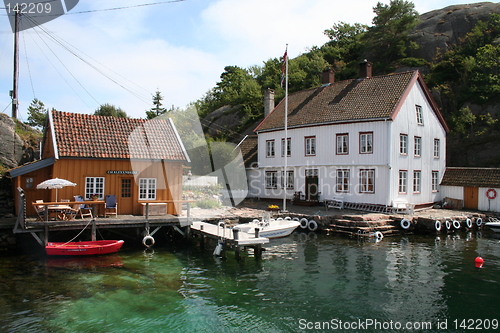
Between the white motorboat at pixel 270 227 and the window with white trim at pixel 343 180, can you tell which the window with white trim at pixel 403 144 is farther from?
the white motorboat at pixel 270 227

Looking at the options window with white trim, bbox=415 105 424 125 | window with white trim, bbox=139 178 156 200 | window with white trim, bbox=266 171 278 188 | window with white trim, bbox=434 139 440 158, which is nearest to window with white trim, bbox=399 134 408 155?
window with white trim, bbox=415 105 424 125

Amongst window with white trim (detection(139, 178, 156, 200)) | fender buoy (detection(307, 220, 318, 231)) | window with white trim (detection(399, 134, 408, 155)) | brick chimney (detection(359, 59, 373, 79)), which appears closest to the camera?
window with white trim (detection(139, 178, 156, 200))

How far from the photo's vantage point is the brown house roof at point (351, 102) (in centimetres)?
2725

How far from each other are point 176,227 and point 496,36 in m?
46.0

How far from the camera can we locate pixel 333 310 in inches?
436

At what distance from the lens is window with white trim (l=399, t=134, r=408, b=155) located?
27.4 meters

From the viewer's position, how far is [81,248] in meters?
16.8

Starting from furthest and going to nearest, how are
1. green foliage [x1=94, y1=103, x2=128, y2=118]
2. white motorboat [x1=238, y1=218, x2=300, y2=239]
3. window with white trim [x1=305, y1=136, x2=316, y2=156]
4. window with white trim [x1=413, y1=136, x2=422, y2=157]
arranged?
green foliage [x1=94, y1=103, x2=128, y2=118]
window with white trim [x1=305, y1=136, x2=316, y2=156]
window with white trim [x1=413, y1=136, x2=422, y2=157]
white motorboat [x1=238, y1=218, x2=300, y2=239]

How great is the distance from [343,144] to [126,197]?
16727 mm

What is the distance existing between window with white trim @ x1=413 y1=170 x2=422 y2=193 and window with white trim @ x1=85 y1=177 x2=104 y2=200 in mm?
22523

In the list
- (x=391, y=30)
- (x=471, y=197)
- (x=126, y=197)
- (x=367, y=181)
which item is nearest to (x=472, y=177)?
(x=471, y=197)

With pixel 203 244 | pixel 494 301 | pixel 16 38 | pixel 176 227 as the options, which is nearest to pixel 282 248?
pixel 203 244

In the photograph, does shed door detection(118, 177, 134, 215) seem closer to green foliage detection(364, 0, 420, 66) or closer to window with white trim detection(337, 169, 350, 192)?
window with white trim detection(337, 169, 350, 192)

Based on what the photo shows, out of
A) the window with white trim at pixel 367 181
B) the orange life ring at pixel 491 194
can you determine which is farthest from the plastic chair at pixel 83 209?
the orange life ring at pixel 491 194
